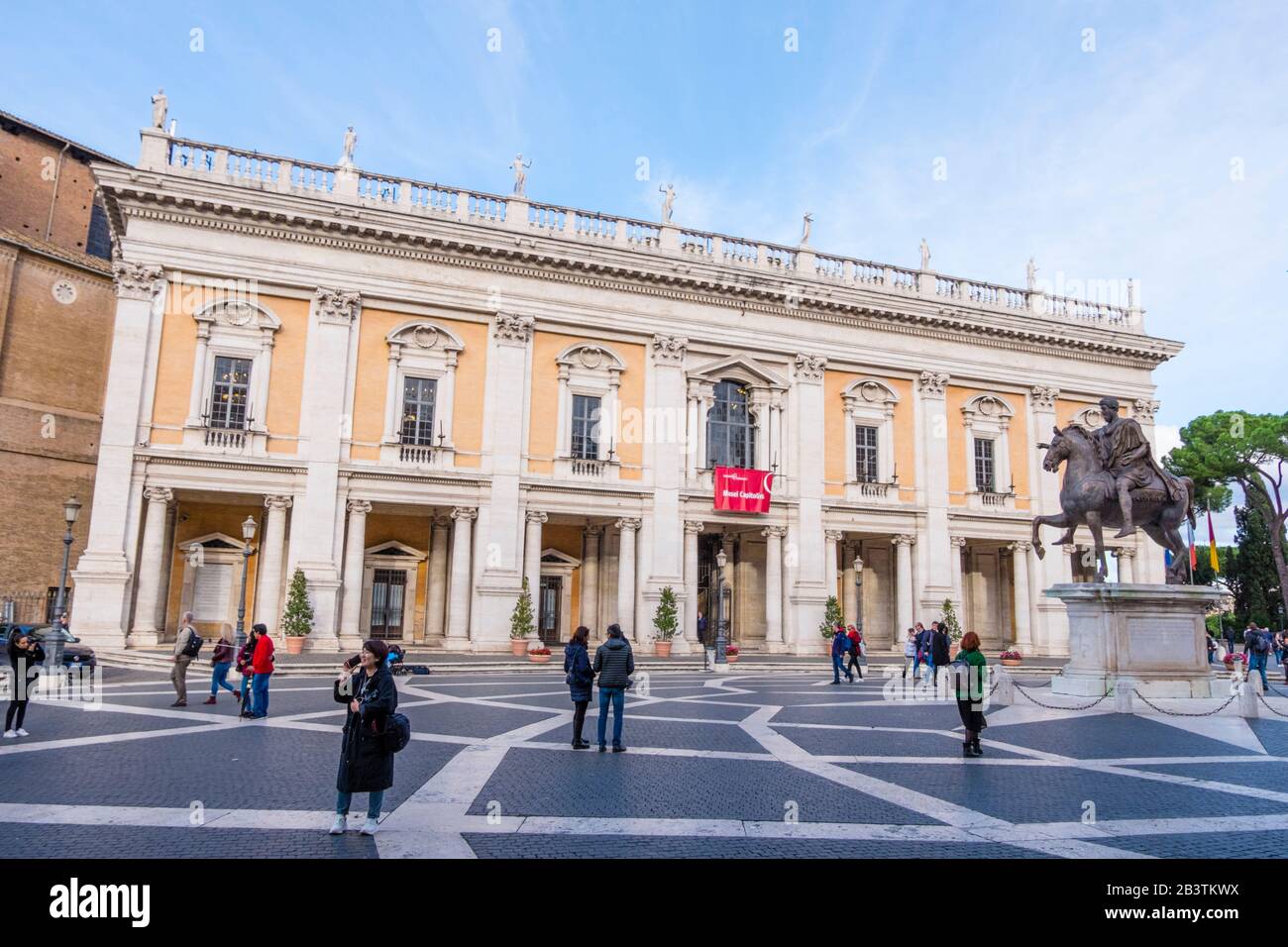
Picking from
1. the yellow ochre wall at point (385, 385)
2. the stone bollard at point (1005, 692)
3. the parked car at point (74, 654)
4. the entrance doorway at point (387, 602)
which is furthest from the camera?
the entrance doorway at point (387, 602)

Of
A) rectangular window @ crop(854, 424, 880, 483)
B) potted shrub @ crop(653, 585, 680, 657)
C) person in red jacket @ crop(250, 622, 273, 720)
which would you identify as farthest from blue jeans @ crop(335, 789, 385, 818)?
rectangular window @ crop(854, 424, 880, 483)

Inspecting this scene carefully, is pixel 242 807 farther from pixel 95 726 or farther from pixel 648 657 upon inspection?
pixel 648 657

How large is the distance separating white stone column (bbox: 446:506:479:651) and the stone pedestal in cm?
1726

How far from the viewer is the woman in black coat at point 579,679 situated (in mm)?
10156

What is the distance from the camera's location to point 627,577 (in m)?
27.8

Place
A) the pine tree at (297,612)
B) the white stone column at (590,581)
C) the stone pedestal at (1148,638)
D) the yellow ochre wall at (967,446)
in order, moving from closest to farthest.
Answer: the stone pedestal at (1148,638)
the pine tree at (297,612)
the white stone column at (590,581)
the yellow ochre wall at (967,446)

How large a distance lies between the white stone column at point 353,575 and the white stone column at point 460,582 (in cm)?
271

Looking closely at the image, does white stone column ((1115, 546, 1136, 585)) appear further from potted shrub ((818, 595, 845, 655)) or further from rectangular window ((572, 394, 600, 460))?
rectangular window ((572, 394, 600, 460))

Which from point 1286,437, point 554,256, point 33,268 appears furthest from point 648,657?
point 1286,437

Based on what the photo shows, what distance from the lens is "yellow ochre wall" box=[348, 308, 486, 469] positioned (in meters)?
26.2

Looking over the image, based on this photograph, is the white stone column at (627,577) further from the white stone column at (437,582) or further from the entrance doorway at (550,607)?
the white stone column at (437,582)

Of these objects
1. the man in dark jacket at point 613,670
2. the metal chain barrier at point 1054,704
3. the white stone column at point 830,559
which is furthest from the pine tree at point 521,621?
the man in dark jacket at point 613,670

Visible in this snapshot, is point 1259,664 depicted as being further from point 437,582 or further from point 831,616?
point 437,582

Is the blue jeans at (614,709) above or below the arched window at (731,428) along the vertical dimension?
below
